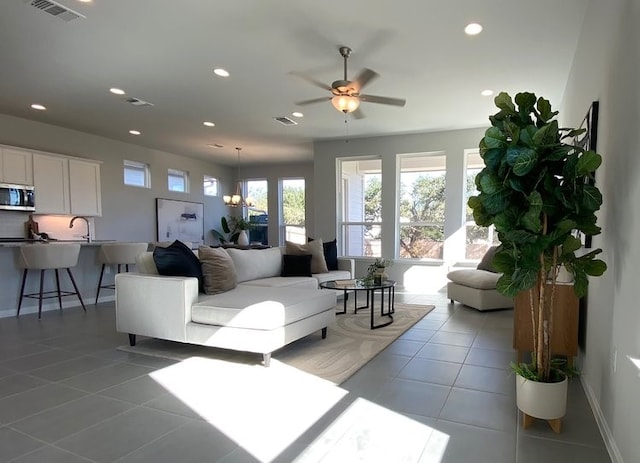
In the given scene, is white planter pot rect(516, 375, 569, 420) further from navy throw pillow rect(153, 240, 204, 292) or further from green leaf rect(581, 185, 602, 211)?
navy throw pillow rect(153, 240, 204, 292)

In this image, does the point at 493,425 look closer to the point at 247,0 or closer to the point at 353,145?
the point at 247,0

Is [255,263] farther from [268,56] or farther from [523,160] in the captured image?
[523,160]

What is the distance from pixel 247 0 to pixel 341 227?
528 cm

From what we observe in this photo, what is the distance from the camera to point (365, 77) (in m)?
4.17

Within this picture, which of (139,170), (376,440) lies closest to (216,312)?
(376,440)

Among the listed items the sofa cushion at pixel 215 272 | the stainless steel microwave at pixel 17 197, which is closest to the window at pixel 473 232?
the sofa cushion at pixel 215 272

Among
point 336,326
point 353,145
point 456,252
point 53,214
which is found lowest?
point 336,326

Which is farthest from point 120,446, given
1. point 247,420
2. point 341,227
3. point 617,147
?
point 341,227

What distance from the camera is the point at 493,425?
212 cm

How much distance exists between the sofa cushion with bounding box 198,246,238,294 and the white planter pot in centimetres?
267

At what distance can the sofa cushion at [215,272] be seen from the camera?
365 centimetres

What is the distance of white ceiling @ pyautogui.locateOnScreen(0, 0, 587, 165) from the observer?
9.93 feet

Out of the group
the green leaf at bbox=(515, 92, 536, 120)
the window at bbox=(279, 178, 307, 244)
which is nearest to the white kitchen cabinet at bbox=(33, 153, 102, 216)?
the window at bbox=(279, 178, 307, 244)

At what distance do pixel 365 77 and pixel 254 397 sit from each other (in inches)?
132
